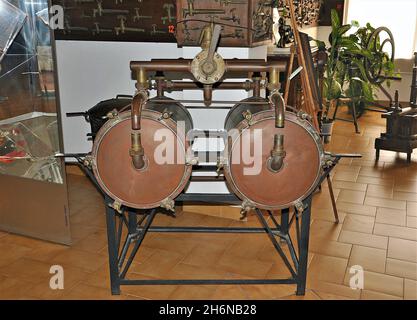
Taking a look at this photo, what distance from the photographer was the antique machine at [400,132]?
4.69m

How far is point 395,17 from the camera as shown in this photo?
22.2 ft

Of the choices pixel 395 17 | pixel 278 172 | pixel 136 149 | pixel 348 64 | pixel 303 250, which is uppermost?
pixel 395 17

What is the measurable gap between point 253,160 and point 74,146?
2.57 meters

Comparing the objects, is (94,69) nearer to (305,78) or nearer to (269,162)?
(305,78)

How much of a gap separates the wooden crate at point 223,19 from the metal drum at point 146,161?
3.52ft

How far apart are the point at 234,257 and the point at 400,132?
2669 millimetres

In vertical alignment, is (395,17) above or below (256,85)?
above

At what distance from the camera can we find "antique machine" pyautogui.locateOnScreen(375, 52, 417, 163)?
4.69 meters

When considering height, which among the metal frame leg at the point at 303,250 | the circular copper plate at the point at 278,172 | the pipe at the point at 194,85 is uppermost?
the pipe at the point at 194,85

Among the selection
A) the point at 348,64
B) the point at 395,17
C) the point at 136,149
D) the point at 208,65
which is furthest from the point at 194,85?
the point at 395,17

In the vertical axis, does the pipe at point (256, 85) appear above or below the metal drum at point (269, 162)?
above

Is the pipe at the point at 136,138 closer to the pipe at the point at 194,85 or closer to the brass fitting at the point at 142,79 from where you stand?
the brass fitting at the point at 142,79

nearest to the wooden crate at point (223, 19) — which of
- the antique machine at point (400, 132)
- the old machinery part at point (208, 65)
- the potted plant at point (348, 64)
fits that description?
the old machinery part at point (208, 65)

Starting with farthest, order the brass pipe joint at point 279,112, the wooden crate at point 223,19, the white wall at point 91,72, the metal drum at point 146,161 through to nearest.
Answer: the white wall at point 91,72, the wooden crate at point 223,19, the metal drum at point 146,161, the brass pipe joint at point 279,112
